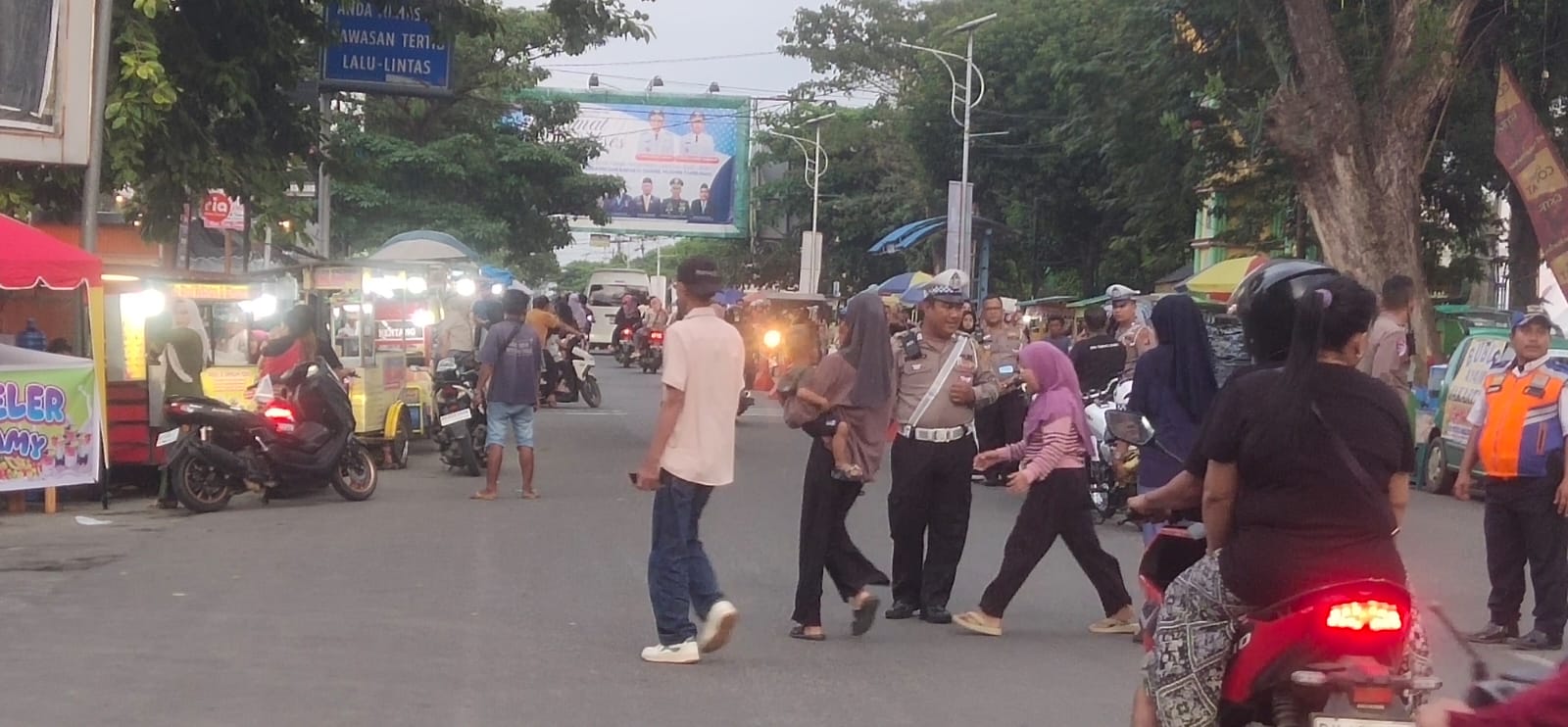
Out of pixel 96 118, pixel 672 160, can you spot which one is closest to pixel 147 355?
pixel 96 118

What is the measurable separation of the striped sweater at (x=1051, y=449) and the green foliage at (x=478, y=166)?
29559 mm

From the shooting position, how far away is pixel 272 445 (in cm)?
1445

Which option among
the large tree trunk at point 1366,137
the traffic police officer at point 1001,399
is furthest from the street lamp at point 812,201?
the large tree trunk at point 1366,137

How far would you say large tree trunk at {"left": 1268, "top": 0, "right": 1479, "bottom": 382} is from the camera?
20.5m

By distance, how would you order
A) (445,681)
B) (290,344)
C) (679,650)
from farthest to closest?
1. (290,344)
2. (679,650)
3. (445,681)

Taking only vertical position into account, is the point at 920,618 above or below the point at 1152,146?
below

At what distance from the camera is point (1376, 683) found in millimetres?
4121

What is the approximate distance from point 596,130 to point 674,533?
49.6 m

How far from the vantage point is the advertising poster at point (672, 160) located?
2219 inches

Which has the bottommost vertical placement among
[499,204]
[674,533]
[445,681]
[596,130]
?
[445,681]

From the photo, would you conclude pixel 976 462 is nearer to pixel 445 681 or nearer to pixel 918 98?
pixel 445 681

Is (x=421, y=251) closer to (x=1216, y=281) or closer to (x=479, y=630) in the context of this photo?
(x=1216, y=281)

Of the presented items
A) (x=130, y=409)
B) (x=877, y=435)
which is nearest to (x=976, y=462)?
(x=877, y=435)

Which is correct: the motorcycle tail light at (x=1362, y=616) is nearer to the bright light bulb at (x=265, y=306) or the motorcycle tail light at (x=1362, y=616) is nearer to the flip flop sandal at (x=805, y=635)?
the flip flop sandal at (x=805, y=635)
